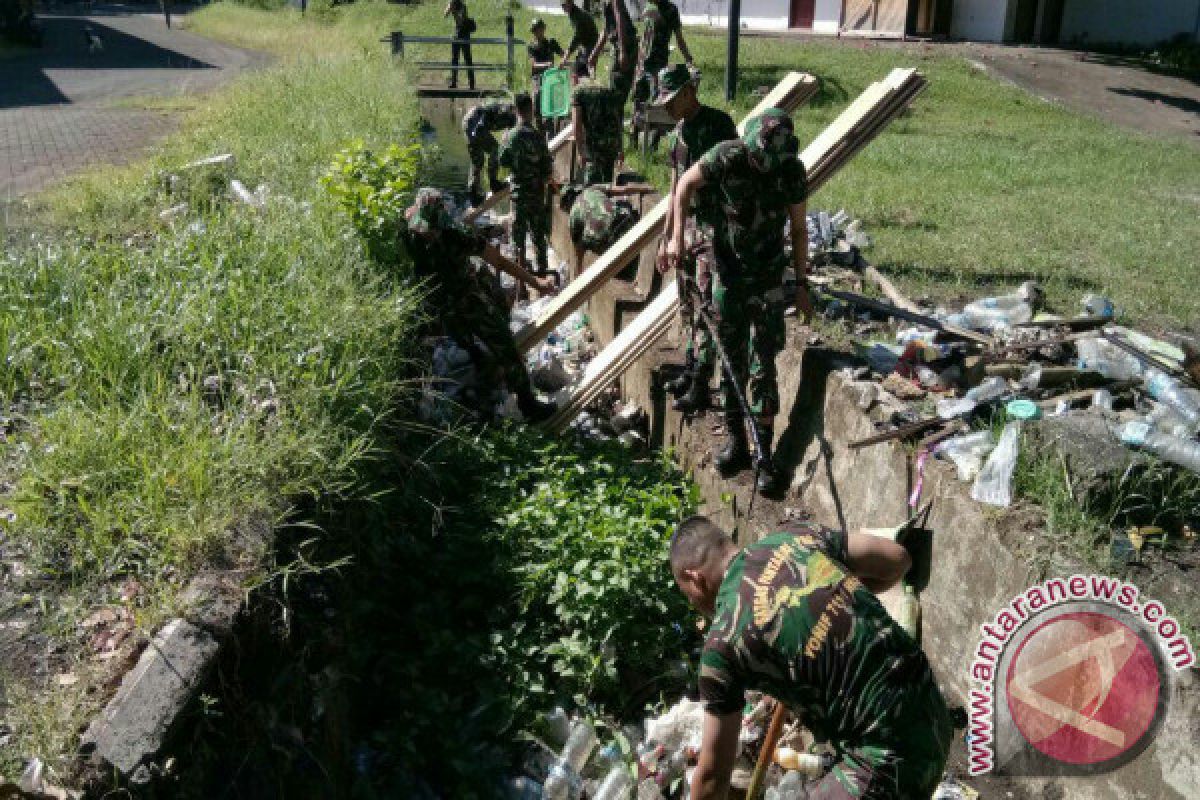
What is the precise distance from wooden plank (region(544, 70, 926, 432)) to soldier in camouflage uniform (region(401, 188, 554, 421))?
19 cm

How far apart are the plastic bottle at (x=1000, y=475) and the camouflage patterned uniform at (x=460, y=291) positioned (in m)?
3.27

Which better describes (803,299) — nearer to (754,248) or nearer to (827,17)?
(754,248)

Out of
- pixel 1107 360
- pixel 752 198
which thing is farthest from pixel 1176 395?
pixel 752 198

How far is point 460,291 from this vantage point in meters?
6.56

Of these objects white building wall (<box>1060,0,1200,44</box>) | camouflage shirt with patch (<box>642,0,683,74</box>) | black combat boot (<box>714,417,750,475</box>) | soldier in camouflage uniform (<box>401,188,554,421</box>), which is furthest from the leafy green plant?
white building wall (<box>1060,0,1200,44</box>)

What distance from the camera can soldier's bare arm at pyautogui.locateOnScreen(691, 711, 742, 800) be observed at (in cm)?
294

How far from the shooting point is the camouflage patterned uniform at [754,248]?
5.03 metres

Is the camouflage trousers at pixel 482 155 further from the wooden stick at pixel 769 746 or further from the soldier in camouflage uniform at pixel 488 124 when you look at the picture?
the wooden stick at pixel 769 746

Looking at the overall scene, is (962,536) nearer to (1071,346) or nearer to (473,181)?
(1071,346)

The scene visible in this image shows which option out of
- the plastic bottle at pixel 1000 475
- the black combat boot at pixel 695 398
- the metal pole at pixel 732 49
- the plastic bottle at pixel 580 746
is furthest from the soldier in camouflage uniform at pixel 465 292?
the metal pole at pixel 732 49

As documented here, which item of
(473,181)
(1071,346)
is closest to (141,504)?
(1071,346)

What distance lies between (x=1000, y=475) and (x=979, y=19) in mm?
21895

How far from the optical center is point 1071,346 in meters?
5.27

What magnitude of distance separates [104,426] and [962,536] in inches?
137
